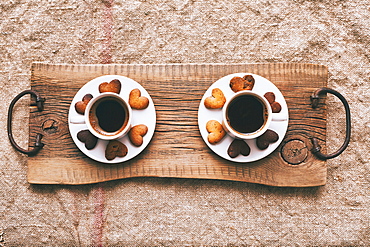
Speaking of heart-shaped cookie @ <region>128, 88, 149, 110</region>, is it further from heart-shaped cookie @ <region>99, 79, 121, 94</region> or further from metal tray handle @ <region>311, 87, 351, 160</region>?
metal tray handle @ <region>311, 87, 351, 160</region>

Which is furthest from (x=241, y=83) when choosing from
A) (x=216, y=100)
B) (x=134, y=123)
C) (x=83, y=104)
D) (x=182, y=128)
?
(x=83, y=104)

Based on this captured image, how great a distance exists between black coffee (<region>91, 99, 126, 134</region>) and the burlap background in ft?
0.70

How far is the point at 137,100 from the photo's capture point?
0.75 meters

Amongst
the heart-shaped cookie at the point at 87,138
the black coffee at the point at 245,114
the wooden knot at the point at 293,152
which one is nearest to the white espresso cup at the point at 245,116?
the black coffee at the point at 245,114

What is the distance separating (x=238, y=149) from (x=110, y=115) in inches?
13.4

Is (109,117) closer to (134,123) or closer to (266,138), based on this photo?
(134,123)

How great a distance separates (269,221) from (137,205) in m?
0.40

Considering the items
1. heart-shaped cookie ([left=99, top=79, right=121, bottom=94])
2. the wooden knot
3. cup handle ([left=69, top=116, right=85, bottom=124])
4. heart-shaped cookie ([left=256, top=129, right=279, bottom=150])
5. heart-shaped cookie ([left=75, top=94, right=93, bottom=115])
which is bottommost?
the wooden knot

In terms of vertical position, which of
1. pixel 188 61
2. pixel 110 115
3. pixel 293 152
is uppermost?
pixel 188 61

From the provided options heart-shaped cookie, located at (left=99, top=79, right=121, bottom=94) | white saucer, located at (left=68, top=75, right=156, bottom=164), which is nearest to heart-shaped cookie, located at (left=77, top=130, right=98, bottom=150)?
white saucer, located at (left=68, top=75, right=156, bottom=164)

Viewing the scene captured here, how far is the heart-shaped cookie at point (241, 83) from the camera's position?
74 centimetres

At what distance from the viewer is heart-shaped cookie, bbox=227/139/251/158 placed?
744 mm

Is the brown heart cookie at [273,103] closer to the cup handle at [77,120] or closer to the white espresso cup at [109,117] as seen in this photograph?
the white espresso cup at [109,117]

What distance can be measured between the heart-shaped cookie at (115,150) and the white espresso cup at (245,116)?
0.89 ft
